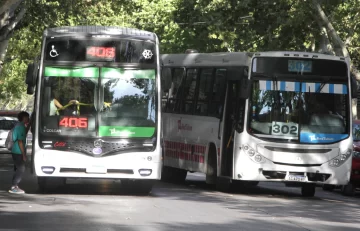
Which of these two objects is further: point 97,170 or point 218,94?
point 218,94

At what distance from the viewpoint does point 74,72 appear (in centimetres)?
2002

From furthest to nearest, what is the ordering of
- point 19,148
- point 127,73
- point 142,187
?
point 142,187
point 19,148
point 127,73

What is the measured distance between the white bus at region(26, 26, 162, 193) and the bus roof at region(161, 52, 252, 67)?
252cm

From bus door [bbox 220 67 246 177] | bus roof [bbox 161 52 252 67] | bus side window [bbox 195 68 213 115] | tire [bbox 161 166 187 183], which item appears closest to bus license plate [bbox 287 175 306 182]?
bus door [bbox 220 67 246 177]

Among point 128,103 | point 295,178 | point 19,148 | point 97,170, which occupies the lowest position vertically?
point 295,178

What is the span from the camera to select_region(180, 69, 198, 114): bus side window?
2473 centimetres

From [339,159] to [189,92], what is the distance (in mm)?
4632

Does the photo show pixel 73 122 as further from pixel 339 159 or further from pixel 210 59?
pixel 339 159

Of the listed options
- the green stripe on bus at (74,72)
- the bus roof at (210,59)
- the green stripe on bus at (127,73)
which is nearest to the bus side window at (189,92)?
the bus roof at (210,59)

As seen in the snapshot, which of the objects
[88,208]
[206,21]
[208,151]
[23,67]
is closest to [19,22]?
[206,21]

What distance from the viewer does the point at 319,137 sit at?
21750mm

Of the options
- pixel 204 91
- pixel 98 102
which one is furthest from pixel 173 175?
pixel 98 102

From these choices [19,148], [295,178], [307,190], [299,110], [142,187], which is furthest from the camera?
[307,190]

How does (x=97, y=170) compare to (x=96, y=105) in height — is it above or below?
below
